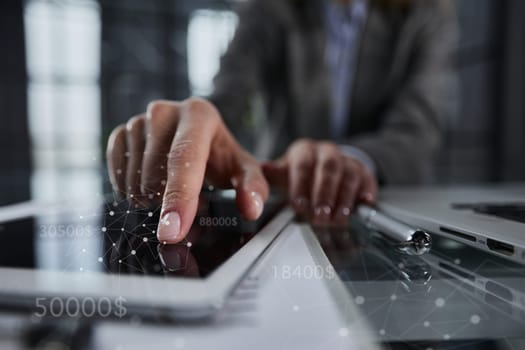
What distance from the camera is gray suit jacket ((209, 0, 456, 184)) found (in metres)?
0.73

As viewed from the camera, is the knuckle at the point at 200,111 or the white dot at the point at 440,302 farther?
the knuckle at the point at 200,111

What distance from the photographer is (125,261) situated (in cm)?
18

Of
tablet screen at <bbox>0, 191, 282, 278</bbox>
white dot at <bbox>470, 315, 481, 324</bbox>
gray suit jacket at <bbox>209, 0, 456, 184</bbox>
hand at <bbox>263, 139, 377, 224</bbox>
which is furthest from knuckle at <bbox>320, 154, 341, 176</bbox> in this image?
gray suit jacket at <bbox>209, 0, 456, 184</bbox>

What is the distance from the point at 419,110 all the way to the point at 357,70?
15 centimetres

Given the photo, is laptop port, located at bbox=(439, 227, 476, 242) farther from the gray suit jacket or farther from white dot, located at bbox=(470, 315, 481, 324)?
the gray suit jacket

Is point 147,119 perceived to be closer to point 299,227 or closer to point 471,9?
point 299,227

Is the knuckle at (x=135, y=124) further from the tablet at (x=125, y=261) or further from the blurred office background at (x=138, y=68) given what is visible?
the blurred office background at (x=138, y=68)

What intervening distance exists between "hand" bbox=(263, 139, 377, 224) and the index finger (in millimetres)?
108

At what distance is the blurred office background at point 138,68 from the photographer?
0.69 meters

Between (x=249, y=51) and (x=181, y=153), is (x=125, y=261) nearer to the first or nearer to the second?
(x=181, y=153)

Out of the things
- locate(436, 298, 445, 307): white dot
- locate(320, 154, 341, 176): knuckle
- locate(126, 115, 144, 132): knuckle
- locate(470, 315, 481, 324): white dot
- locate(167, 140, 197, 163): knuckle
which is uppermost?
locate(126, 115, 144, 132): knuckle

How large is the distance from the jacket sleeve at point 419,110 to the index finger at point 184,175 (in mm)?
389

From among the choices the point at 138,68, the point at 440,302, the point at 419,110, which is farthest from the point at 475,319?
the point at 138,68

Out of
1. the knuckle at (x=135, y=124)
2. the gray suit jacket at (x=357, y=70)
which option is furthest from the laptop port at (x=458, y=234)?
the gray suit jacket at (x=357, y=70)
